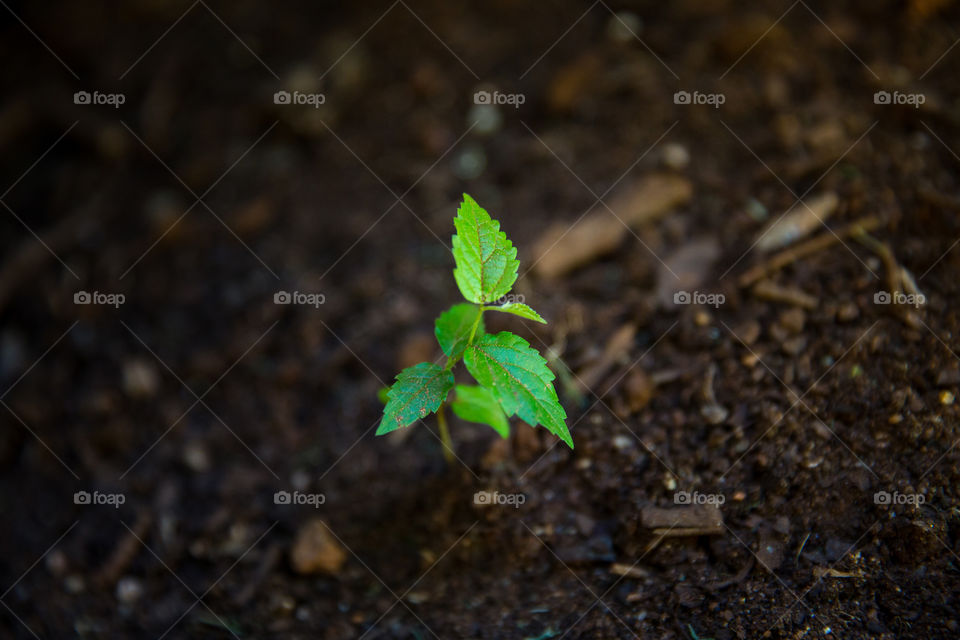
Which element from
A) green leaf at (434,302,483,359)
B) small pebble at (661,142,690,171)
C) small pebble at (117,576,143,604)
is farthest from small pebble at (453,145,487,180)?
small pebble at (117,576,143,604)

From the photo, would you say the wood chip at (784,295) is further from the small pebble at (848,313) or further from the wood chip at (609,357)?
the wood chip at (609,357)

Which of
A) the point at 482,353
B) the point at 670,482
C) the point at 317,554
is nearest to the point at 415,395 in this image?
the point at 482,353

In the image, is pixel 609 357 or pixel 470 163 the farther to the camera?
pixel 470 163

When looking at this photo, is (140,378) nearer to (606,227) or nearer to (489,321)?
(489,321)

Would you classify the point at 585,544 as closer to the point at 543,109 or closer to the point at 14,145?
the point at 543,109

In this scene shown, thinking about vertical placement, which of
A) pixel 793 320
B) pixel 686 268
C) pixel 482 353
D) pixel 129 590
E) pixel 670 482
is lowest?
pixel 129 590

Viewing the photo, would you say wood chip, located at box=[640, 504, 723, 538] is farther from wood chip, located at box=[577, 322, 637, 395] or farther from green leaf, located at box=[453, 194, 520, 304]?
green leaf, located at box=[453, 194, 520, 304]
